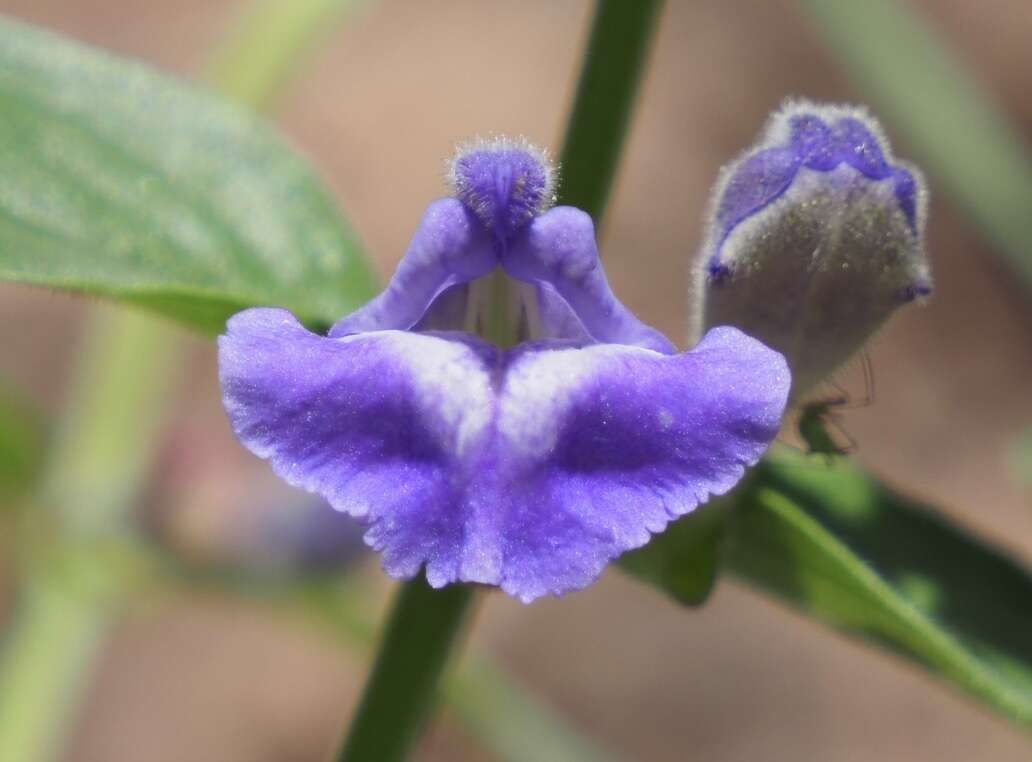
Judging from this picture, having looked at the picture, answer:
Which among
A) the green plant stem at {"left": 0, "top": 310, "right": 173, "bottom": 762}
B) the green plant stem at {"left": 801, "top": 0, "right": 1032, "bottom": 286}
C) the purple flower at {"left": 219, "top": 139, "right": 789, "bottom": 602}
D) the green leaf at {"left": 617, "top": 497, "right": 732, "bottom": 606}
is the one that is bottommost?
the green plant stem at {"left": 0, "top": 310, "right": 173, "bottom": 762}

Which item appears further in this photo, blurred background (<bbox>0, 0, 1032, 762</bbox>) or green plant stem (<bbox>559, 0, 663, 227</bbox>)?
blurred background (<bbox>0, 0, 1032, 762</bbox>)

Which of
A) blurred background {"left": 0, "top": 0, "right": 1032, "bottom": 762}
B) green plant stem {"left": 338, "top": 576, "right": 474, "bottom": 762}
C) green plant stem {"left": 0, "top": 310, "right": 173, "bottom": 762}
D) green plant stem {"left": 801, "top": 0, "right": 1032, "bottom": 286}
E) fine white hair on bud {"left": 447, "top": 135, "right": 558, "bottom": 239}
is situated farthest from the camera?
blurred background {"left": 0, "top": 0, "right": 1032, "bottom": 762}

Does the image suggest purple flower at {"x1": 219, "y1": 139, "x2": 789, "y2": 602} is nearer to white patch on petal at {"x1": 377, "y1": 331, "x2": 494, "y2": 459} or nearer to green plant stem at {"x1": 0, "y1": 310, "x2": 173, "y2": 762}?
white patch on petal at {"x1": 377, "y1": 331, "x2": 494, "y2": 459}

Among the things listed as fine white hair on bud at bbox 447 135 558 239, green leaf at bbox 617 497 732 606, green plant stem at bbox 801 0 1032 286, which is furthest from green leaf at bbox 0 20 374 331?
green plant stem at bbox 801 0 1032 286

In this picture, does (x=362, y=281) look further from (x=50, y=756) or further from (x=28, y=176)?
(x=50, y=756)

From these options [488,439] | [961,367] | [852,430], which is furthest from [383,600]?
[488,439]

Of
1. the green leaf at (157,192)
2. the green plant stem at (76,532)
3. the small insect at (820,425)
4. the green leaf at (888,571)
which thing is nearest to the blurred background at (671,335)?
the green plant stem at (76,532)

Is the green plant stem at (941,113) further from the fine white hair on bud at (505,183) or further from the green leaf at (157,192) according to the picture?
the fine white hair on bud at (505,183)
